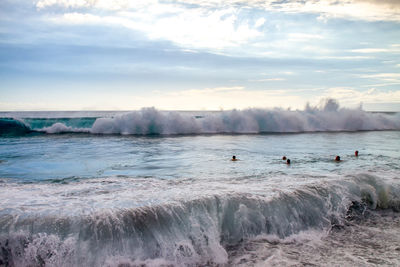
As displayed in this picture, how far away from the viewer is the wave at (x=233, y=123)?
71.9ft

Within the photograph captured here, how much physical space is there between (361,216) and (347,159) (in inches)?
176

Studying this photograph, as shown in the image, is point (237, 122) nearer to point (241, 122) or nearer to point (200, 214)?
point (241, 122)

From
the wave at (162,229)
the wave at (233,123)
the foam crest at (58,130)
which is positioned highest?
the wave at (233,123)

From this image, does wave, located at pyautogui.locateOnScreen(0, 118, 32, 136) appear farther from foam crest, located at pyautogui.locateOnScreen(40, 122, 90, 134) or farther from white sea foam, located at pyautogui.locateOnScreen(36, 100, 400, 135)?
white sea foam, located at pyautogui.locateOnScreen(36, 100, 400, 135)

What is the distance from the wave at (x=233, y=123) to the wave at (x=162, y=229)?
16633mm

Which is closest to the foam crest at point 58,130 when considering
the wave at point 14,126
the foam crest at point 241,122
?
the foam crest at point 241,122

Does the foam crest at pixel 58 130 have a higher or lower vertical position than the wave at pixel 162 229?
higher

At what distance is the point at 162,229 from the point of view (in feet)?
13.6

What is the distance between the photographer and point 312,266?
3.56 meters

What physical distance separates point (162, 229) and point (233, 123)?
19277 mm

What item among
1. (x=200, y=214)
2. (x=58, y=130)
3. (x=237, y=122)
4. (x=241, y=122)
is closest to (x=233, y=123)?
(x=237, y=122)

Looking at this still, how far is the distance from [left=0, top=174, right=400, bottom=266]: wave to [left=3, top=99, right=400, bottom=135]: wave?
16.6m

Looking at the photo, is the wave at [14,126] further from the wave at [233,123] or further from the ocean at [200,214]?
the ocean at [200,214]

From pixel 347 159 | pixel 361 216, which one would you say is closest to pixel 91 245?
pixel 361 216
